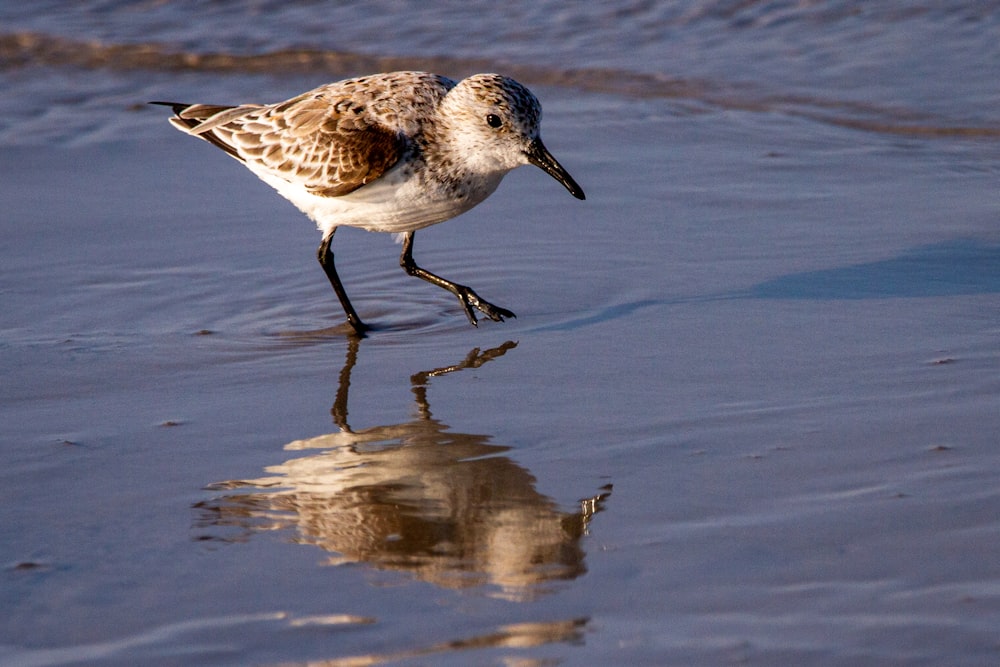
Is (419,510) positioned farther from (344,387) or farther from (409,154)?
(409,154)

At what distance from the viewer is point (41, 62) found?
35.4 ft

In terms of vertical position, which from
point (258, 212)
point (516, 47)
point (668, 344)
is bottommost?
point (668, 344)

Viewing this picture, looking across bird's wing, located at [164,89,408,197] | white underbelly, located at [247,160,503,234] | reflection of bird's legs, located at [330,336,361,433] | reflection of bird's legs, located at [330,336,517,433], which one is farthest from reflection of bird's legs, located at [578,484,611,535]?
bird's wing, located at [164,89,408,197]

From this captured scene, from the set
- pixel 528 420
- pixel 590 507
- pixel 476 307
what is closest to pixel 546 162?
pixel 476 307

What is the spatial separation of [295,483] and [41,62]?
7.69 meters

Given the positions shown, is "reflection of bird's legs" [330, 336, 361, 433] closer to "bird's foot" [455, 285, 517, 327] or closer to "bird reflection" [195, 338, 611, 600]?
"bird reflection" [195, 338, 611, 600]

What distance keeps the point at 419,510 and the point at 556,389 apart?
1183 millimetres

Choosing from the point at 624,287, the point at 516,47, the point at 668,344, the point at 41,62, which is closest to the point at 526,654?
the point at 668,344

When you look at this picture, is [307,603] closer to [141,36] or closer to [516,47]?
[516,47]

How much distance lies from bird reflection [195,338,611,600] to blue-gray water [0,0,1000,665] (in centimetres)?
2

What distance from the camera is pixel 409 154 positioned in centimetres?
594

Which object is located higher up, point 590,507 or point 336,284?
point 336,284

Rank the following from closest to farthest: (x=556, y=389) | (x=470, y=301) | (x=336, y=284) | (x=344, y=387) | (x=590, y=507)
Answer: (x=590, y=507) < (x=556, y=389) < (x=344, y=387) < (x=470, y=301) < (x=336, y=284)

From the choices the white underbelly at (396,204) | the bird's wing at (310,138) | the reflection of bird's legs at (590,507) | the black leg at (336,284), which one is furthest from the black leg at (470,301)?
the reflection of bird's legs at (590,507)
